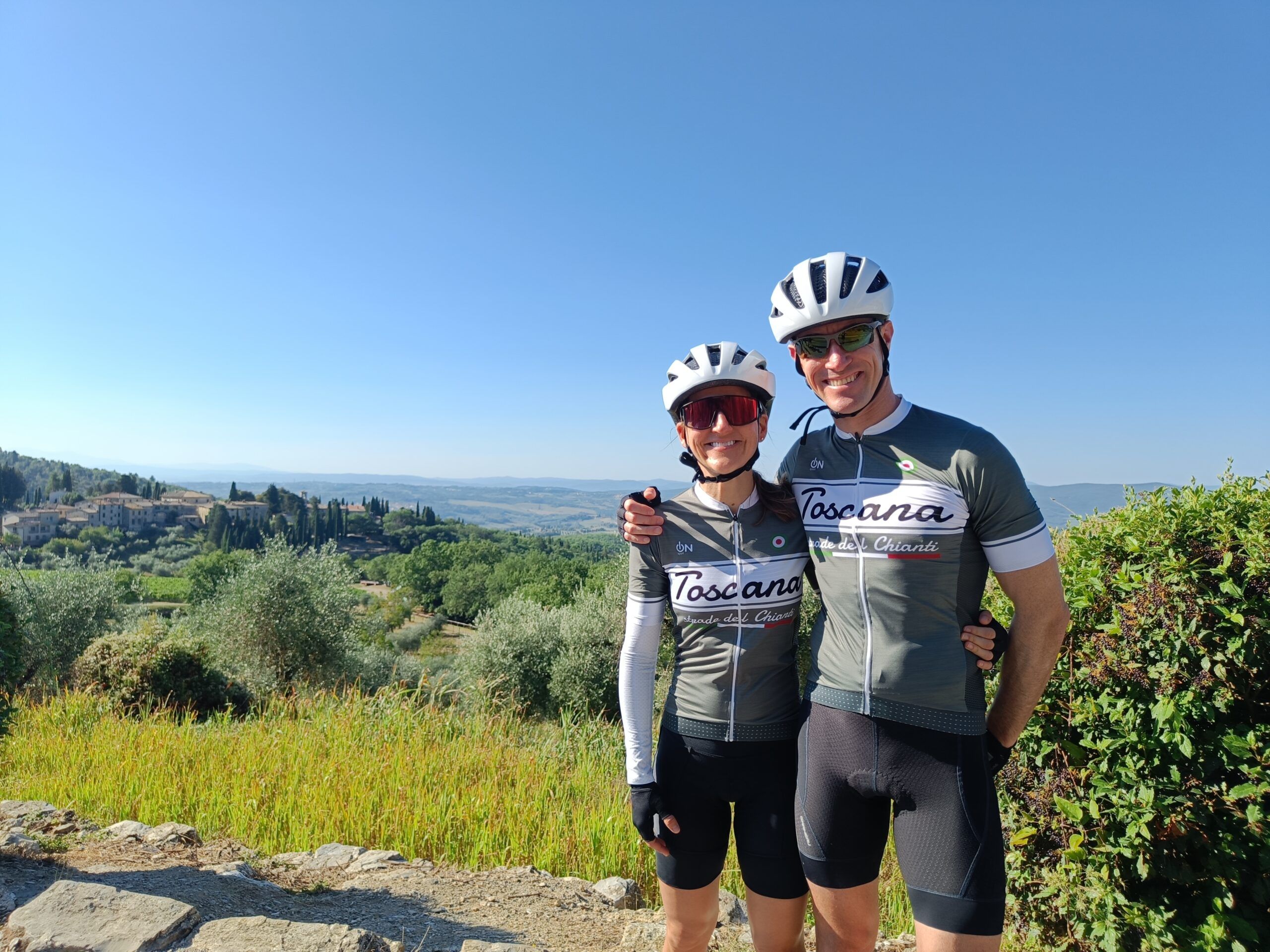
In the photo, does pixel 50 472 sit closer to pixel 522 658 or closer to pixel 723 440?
pixel 522 658

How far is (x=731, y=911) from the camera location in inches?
140

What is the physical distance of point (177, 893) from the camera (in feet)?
10.6

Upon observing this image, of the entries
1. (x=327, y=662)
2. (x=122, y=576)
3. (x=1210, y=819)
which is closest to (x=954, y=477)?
(x=1210, y=819)

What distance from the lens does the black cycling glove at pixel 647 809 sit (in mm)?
2262

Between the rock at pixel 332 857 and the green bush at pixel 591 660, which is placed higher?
the rock at pixel 332 857

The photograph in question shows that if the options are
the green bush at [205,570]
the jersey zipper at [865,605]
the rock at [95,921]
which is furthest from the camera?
the green bush at [205,570]

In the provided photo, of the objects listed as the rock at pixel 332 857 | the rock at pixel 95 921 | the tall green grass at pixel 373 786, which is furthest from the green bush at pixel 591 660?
the rock at pixel 95 921

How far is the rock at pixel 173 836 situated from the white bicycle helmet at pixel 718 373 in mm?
4174

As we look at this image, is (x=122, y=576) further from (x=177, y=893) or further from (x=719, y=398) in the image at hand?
(x=719, y=398)

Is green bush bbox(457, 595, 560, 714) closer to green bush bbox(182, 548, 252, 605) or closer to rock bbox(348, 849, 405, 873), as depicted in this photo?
rock bbox(348, 849, 405, 873)

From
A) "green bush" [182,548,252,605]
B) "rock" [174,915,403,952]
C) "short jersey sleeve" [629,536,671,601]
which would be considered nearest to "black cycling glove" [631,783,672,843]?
"short jersey sleeve" [629,536,671,601]

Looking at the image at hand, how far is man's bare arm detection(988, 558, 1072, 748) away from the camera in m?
1.98

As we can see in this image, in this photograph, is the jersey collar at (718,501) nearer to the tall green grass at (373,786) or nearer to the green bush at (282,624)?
the tall green grass at (373,786)

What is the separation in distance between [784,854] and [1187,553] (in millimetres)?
1892
